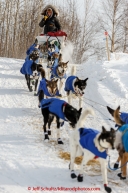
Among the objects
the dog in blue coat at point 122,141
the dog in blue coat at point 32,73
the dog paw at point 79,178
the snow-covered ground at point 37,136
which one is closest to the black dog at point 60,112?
the snow-covered ground at point 37,136

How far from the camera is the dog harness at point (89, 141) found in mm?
3943

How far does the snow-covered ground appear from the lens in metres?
4.23

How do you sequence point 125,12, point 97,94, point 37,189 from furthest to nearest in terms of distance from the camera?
1. point 125,12
2. point 97,94
3. point 37,189

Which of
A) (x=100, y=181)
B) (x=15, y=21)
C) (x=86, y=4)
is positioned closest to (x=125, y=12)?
(x=86, y=4)

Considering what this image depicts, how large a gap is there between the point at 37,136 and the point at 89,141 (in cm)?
229

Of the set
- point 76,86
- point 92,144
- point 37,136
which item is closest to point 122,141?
point 92,144

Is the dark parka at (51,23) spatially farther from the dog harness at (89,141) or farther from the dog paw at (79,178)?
the dog paw at (79,178)

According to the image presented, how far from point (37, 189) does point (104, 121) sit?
11.9 feet

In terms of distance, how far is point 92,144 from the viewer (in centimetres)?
396

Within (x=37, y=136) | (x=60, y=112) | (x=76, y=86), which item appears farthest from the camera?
(x=76, y=86)

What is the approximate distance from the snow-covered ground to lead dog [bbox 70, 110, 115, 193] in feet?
0.79

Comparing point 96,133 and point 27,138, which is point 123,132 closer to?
point 96,133

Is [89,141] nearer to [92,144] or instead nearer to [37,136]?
[92,144]

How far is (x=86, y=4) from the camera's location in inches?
940
